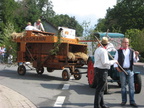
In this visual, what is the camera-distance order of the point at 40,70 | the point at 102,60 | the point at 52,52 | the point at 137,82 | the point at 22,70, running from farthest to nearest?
the point at 40,70
the point at 22,70
the point at 52,52
the point at 137,82
the point at 102,60

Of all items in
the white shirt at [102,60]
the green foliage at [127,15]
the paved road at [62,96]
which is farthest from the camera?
the green foliage at [127,15]

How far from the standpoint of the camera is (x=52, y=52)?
12.4 m

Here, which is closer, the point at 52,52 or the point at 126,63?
the point at 126,63

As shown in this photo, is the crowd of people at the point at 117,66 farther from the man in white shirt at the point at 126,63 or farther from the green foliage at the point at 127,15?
the green foliage at the point at 127,15

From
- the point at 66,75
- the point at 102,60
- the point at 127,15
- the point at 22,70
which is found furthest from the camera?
the point at 127,15

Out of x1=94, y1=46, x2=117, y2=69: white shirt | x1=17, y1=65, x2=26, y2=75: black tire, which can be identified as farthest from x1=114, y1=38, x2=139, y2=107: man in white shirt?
x1=17, y1=65, x2=26, y2=75: black tire

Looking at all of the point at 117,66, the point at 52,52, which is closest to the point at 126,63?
the point at 117,66

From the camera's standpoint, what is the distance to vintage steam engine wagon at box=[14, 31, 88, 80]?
40.1 ft

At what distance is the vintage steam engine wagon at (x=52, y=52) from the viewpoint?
40.1 feet

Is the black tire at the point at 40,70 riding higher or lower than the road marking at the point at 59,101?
higher

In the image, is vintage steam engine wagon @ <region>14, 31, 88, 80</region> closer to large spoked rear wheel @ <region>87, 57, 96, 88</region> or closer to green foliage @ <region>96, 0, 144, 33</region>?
large spoked rear wheel @ <region>87, 57, 96, 88</region>

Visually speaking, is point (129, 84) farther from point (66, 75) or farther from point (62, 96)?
point (66, 75)

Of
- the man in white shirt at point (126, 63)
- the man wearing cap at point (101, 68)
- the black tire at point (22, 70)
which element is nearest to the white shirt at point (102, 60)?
the man wearing cap at point (101, 68)

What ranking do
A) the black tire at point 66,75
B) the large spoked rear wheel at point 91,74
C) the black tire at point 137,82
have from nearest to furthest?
the black tire at point 137,82 → the large spoked rear wheel at point 91,74 → the black tire at point 66,75
